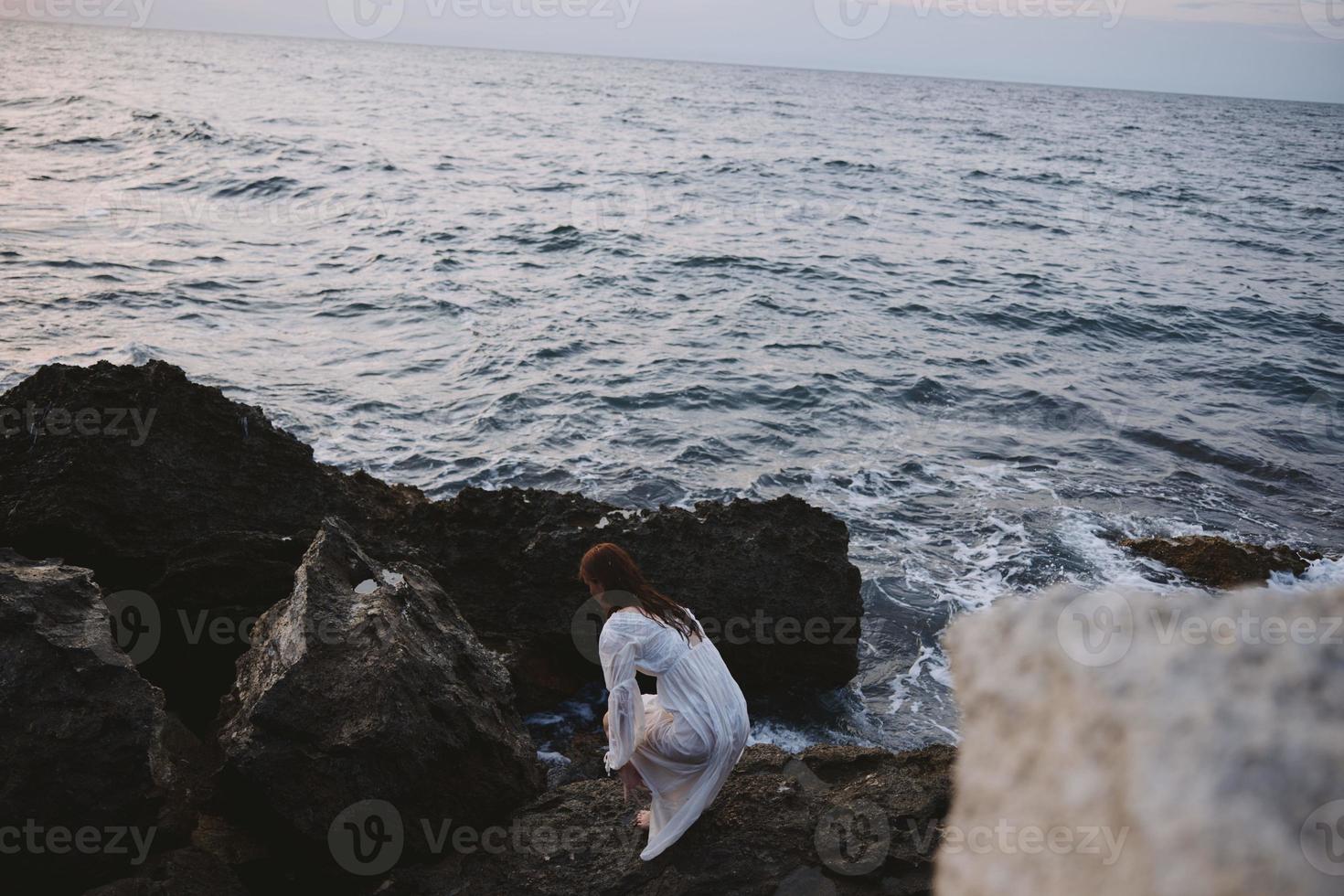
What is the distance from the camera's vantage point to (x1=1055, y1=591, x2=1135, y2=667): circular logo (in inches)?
47.8

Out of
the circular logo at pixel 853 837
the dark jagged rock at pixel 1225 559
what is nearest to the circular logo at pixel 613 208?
the dark jagged rock at pixel 1225 559

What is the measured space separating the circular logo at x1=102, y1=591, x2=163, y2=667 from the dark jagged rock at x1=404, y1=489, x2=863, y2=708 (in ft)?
6.06

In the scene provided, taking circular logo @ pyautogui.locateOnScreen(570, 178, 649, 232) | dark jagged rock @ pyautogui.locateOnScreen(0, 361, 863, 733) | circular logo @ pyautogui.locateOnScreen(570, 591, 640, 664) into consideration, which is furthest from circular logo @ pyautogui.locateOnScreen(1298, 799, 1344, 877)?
circular logo @ pyautogui.locateOnScreen(570, 178, 649, 232)

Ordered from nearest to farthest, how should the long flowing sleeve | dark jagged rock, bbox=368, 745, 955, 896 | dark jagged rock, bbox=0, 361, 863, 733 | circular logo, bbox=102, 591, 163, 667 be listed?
dark jagged rock, bbox=368, 745, 955, 896
the long flowing sleeve
circular logo, bbox=102, 591, 163, 667
dark jagged rock, bbox=0, 361, 863, 733

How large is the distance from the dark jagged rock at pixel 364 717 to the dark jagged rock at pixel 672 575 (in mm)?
1784

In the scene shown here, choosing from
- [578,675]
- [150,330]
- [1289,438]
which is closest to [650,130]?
[150,330]

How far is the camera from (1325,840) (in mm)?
987

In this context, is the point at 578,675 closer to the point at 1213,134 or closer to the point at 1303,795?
the point at 1303,795

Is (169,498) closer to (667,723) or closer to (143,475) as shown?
(143,475)

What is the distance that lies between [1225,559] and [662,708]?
25.5ft

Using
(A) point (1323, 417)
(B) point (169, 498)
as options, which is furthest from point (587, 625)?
(A) point (1323, 417)

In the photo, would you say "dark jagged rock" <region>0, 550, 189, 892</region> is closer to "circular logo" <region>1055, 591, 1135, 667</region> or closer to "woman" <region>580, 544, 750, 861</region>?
"woman" <region>580, 544, 750, 861</region>

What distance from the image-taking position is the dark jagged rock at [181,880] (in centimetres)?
405

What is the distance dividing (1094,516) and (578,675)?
7358 mm
